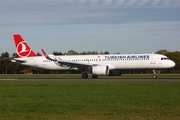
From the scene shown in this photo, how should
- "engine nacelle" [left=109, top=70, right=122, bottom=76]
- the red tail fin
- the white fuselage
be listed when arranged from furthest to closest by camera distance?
the red tail fin
"engine nacelle" [left=109, top=70, right=122, bottom=76]
the white fuselage

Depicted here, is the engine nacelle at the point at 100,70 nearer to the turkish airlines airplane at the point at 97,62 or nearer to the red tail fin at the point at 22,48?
the turkish airlines airplane at the point at 97,62

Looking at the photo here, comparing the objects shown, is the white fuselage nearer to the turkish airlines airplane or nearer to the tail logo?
the turkish airlines airplane

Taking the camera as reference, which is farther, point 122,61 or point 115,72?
point 115,72

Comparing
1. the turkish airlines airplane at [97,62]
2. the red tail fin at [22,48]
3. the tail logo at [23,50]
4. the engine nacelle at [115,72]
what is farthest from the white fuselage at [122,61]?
the tail logo at [23,50]

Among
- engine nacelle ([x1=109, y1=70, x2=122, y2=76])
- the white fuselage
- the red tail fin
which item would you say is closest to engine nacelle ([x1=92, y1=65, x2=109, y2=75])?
the white fuselage

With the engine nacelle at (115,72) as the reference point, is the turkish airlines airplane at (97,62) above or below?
above

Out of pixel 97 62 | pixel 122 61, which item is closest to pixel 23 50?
pixel 97 62

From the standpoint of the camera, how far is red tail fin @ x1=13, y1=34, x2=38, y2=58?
55.9m

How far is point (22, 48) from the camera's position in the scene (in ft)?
184

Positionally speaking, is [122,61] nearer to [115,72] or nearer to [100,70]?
[115,72]

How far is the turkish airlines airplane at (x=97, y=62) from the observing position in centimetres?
4819

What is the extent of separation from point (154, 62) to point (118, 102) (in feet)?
107

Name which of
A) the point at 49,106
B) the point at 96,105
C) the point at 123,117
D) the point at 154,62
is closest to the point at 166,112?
the point at 123,117

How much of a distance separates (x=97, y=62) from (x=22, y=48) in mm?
12678
